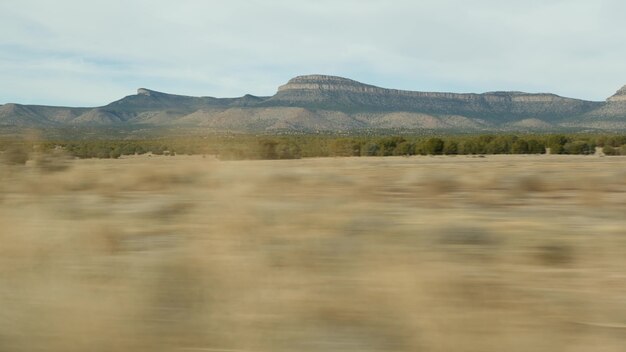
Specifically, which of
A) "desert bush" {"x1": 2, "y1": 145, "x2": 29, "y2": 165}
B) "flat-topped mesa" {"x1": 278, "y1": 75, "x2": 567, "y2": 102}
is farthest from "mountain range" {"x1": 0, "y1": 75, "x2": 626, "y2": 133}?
"desert bush" {"x1": 2, "y1": 145, "x2": 29, "y2": 165}

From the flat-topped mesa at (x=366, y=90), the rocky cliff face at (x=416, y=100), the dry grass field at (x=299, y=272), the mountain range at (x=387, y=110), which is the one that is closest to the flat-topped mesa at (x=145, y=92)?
the mountain range at (x=387, y=110)

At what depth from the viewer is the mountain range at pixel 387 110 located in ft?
460

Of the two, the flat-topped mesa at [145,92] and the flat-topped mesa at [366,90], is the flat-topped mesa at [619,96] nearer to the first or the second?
the flat-topped mesa at [366,90]

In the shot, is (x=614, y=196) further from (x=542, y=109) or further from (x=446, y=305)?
(x=542, y=109)

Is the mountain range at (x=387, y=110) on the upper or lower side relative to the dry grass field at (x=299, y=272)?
upper

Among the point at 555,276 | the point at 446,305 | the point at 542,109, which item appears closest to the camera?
the point at 446,305

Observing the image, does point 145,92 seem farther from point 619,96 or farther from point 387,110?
point 619,96

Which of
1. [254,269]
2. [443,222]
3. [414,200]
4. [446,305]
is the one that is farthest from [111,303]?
[414,200]

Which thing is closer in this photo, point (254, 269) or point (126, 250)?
point (254, 269)

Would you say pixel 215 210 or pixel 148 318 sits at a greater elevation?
pixel 215 210

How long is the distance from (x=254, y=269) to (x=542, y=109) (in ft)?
613

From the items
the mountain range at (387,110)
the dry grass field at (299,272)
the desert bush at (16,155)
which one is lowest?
the dry grass field at (299,272)

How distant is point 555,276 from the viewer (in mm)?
4910

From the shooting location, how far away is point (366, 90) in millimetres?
189750
